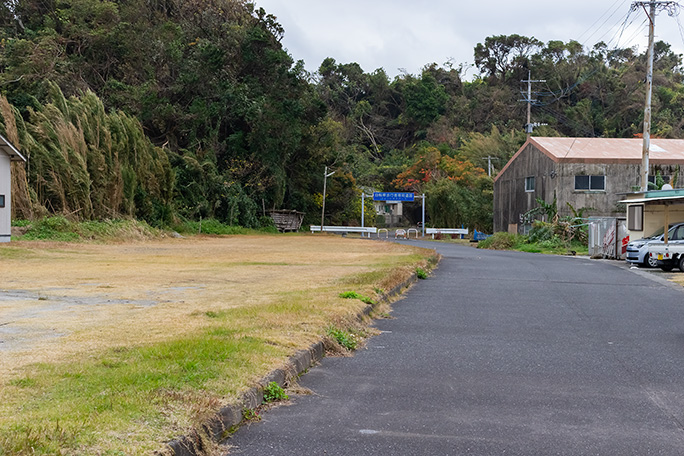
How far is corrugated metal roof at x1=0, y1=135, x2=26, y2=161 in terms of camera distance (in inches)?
1046

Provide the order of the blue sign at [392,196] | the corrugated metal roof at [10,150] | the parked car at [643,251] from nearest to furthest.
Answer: the parked car at [643,251] < the corrugated metal roof at [10,150] < the blue sign at [392,196]

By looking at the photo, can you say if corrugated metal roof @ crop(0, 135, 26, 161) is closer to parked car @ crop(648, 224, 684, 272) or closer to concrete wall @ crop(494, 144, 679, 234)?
parked car @ crop(648, 224, 684, 272)

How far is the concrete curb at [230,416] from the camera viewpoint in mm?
4305

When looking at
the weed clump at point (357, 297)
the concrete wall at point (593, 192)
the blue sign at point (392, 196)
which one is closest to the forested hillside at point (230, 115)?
the blue sign at point (392, 196)

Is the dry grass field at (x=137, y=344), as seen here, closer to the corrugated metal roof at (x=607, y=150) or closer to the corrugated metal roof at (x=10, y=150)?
the corrugated metal roof at (x=10, y=150)

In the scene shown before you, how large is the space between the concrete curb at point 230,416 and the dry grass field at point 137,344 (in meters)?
0.09

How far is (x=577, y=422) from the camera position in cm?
546

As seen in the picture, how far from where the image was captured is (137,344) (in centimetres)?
710

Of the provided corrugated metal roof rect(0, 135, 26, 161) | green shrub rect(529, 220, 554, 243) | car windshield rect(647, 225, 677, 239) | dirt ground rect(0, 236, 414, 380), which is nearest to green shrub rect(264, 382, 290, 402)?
dirt ground rect(0, 236, 414, 380)

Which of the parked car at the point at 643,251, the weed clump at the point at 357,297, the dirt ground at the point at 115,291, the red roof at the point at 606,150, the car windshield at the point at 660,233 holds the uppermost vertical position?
the red roof at the point at 606,150

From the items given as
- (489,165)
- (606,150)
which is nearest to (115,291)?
(606,150)

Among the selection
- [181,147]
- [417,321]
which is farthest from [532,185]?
[417,321]

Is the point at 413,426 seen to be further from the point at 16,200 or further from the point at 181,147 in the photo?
the point at 181,147

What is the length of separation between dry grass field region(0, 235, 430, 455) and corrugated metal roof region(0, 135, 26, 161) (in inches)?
465
